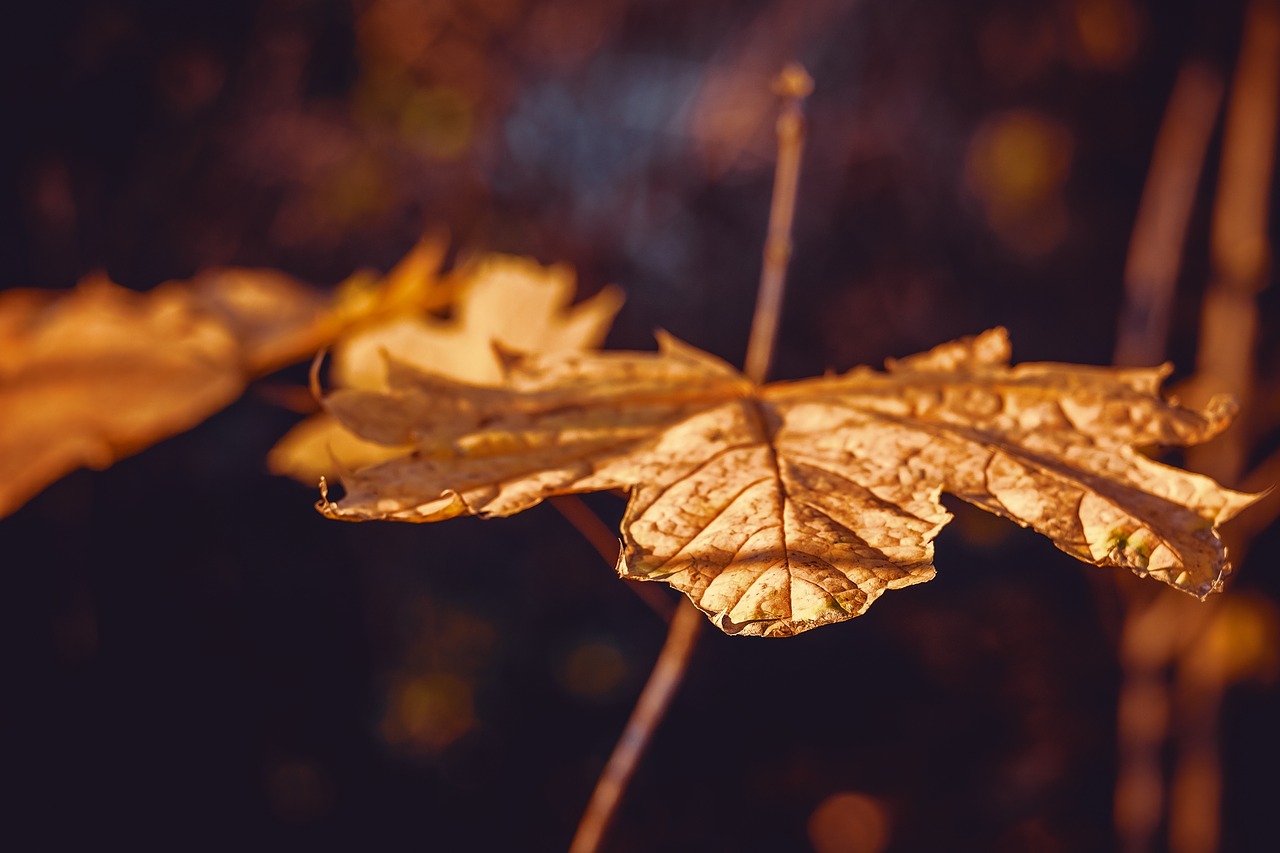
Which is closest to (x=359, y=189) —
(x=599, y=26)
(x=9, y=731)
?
(x=599, y=26)

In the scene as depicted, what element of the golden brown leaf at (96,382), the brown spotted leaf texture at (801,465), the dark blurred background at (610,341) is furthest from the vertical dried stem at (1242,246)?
the golden brown leaf at (96,382)

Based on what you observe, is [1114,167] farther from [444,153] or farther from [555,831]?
[555,831]

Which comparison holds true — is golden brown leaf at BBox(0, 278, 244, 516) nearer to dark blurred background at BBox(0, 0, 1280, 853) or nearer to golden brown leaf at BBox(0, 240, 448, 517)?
golden brown leaf at BBox(0, 240, 448, 517)

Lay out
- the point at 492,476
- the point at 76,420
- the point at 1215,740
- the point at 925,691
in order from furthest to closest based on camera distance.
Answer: the point at 925,691
the point at 1215,740
the point at 76,420
the point at 492,476

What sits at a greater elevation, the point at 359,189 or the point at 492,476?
the point at 492,476

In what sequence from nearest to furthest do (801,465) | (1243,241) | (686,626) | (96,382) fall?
(801,465)
(686,626)
(96,382)
(1243,241)

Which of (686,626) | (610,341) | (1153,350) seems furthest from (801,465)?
(610,341)

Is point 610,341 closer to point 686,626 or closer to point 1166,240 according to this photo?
point 1166,240
